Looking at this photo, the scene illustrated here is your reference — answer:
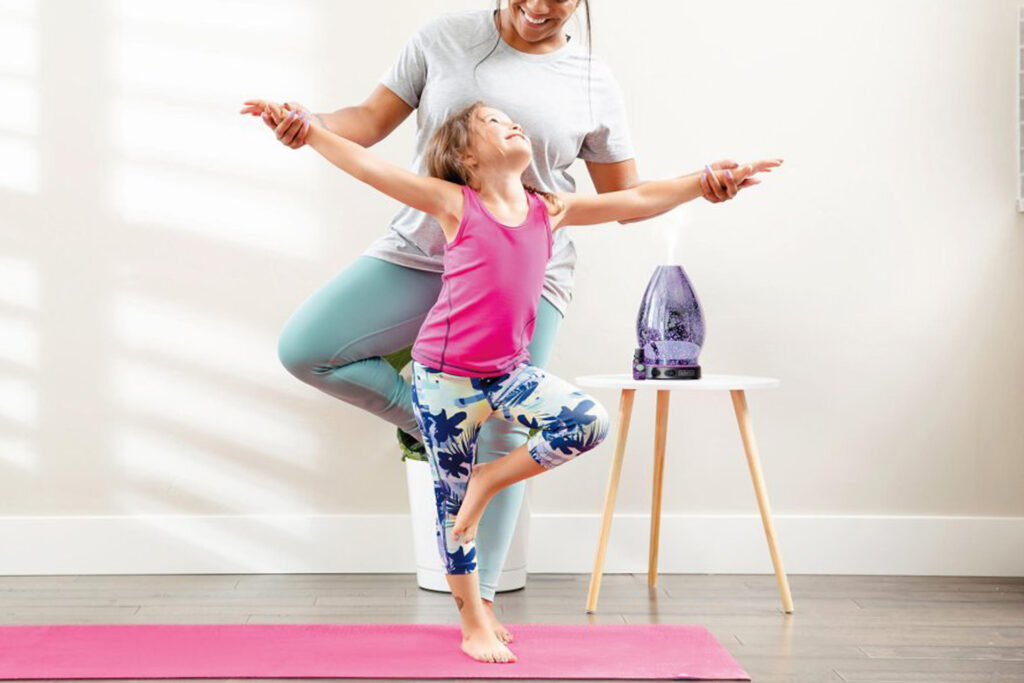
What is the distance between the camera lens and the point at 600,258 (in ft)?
9.55

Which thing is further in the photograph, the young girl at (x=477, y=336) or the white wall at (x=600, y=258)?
the white wall at (x=600, y=258)

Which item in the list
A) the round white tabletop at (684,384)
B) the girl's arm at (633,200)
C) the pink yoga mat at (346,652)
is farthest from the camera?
the round white tabletop at (684,384)

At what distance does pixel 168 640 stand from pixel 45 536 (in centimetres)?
89

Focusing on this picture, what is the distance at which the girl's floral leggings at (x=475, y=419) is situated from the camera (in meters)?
1.95

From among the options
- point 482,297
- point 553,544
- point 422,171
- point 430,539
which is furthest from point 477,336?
point 553,544

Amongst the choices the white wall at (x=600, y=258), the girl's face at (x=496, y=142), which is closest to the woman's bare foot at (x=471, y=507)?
the girl's face at (x=496, y=142)

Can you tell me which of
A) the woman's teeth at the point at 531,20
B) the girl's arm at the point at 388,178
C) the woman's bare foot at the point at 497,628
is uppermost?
the woman's teeth at the point at 531,20

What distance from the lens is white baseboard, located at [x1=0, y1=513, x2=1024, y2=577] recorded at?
284 centimetres

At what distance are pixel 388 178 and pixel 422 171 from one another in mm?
210

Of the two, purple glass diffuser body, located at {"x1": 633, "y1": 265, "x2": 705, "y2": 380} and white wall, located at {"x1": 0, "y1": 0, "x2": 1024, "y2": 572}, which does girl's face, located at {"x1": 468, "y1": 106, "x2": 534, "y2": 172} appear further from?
white wall, located at {"x1": 0, "y1": 0, "x2": 1024, "y2": 572}

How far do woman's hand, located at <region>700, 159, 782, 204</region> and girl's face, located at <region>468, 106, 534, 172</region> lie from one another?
35 cm

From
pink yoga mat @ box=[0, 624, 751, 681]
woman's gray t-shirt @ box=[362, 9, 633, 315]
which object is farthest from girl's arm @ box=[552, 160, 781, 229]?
pink yoga mat @ box=[0, 624, 751, 681]

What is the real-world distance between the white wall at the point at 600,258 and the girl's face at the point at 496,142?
857mm

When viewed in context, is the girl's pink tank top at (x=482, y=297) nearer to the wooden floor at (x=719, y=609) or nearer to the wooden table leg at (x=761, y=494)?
the wooden floor at (x=719, y=609)
